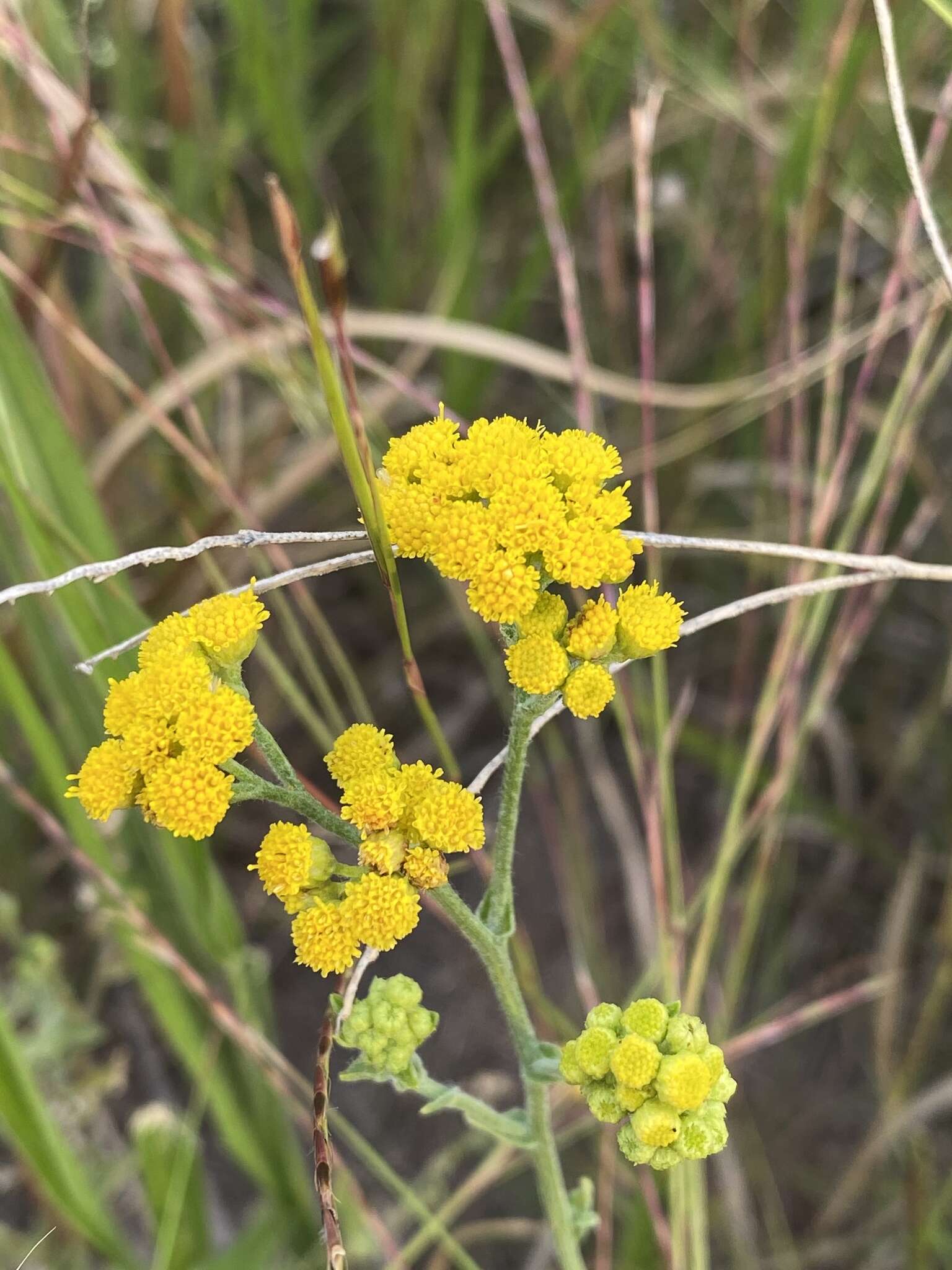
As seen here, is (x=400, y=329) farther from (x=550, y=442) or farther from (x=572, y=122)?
(x=550, y=442)

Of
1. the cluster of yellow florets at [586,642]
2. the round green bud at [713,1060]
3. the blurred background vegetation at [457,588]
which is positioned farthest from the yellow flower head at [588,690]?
the blurred background vegetation at [457,588]

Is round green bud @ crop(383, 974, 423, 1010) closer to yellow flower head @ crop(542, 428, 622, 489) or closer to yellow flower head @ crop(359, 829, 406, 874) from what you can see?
yellow flower head @ crop(359, 829, 406, 874)

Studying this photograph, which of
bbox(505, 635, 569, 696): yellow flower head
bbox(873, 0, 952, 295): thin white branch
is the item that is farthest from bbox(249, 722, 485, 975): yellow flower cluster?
bbox(873, 0, 952, 295): thin white branch

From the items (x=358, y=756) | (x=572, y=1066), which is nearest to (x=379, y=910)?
(x=358, y=756)

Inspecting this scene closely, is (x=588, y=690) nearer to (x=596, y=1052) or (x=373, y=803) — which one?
(x=373, y=803)

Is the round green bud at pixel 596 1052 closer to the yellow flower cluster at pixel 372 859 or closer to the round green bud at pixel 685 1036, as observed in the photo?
the round green bud at pixel 685 1036

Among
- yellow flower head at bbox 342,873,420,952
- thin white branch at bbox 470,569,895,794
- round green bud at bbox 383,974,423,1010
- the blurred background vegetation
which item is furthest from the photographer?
the blurred background vegetation
